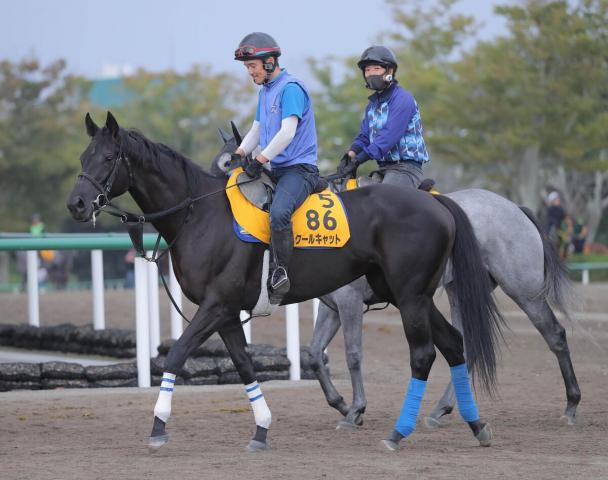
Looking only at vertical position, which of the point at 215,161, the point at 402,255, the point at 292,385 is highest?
the point at 215,161

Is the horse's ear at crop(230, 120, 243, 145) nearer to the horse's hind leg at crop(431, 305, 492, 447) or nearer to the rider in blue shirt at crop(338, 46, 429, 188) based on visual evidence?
the rider in blue shirt at crop(338, 46, 429, 188)

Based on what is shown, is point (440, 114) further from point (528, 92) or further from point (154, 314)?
point (154, 314)

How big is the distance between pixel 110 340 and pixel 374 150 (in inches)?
216

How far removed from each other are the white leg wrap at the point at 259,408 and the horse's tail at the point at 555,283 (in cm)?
267

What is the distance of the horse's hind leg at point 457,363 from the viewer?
719cm

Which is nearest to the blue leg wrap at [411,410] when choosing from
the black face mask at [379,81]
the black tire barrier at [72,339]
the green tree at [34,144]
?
the black face mask at [379,81]

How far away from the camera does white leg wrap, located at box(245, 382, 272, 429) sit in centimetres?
707

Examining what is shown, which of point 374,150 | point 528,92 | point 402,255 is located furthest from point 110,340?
point 528,92

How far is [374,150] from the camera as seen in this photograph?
27.2 feet

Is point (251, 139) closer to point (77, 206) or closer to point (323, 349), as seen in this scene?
point (77, 206)

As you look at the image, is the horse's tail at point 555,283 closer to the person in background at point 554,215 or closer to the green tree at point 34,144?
the person in background at point 554,215

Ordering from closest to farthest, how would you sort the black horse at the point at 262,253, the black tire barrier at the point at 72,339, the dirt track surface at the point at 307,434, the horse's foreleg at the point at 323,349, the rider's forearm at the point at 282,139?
the dirt track surface at the point at 307,434
the black horse at the point at 262,253
the rider's forearm at the point at 282,139
the horse's foreleg at the point at 323,349
the black tire barrier at the point at 72,339

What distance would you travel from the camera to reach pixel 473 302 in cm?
725

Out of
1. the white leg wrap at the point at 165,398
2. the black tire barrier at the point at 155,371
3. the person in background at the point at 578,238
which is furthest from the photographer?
the person in background at the point at 578,238
